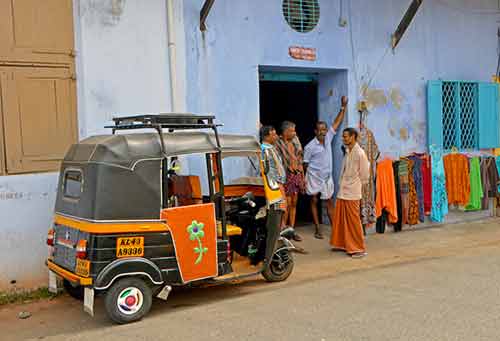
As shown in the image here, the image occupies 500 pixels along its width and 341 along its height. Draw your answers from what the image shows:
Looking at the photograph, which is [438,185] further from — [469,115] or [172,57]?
[172,57]

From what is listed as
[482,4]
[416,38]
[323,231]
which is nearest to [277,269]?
[323,231]

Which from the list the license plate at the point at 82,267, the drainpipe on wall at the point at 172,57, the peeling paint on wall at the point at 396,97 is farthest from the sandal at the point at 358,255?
the license plate at the point at 82,267

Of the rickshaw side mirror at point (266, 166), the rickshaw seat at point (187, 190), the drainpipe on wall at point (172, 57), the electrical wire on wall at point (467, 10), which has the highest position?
the electrical wire on wall at point (467, 10)

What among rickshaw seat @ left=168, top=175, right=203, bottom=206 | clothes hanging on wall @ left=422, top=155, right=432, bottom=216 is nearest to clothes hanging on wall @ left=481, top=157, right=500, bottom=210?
clothes hanging on wall @ left=422, top=155, right=432, bottom=216

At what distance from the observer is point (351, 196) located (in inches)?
311

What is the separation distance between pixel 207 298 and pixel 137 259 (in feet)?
3.94

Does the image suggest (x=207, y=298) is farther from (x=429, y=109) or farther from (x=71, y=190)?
(x=429, y=109)

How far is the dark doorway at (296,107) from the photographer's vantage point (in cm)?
1032

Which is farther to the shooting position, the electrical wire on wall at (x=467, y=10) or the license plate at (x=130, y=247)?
the electrical wire on wall at (x=467, y=10)

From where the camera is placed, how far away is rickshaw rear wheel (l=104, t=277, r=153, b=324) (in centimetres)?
515

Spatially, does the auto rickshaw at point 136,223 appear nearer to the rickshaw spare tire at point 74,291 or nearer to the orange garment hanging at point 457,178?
the rickshaw spare tire at point 74,291

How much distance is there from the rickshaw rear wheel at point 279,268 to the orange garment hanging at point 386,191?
117 inches

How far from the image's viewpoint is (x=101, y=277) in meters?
5.02

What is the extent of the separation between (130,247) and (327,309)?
191 cm
